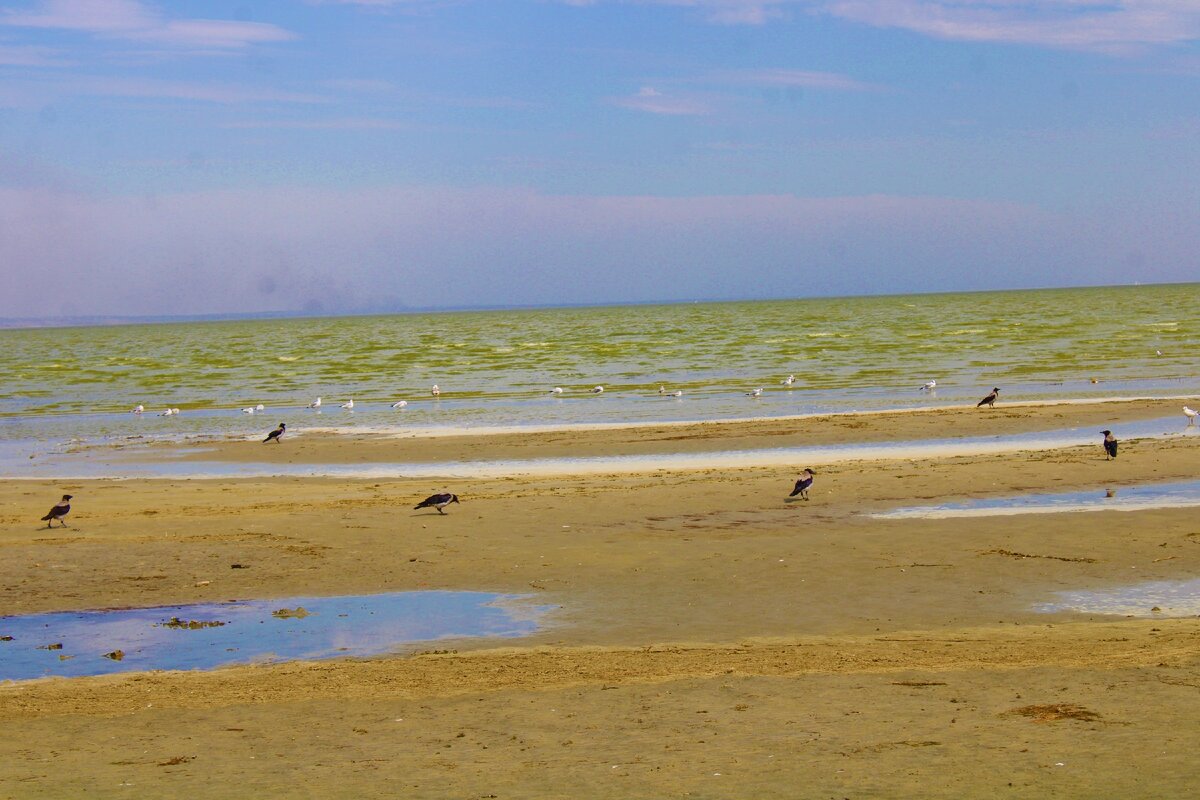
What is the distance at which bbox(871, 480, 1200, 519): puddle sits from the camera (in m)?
16.8

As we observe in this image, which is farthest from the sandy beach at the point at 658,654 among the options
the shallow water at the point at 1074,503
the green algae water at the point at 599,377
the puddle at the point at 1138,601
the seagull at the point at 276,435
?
the green algae water at the point at 599,377

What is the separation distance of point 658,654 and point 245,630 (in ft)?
13.8

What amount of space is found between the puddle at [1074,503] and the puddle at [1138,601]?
14.0 feet

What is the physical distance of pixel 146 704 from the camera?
9289mm

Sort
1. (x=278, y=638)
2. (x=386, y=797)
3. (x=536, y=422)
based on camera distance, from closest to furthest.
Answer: (x=386, y=797)
(x=278, y=638)
(x=536, y=422)

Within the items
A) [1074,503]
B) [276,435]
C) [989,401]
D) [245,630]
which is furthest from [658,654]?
[989,401]

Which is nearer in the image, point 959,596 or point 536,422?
point 959,596

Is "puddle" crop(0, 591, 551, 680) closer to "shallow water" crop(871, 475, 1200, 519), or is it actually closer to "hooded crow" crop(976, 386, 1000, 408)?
"shallow water" crop(871, 475, 1200, 519)

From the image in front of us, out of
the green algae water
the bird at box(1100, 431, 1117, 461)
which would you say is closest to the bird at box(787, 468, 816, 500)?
the bird at box(1100, 431, 1117, 461)

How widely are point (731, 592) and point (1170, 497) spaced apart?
8.15 meters

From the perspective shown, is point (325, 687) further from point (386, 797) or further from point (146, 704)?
point (386, 797)

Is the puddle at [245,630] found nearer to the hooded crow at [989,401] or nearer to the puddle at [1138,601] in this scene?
the puddle at [1138,601]

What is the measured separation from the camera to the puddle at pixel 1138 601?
11398 mm

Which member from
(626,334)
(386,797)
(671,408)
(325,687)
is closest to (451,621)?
(325,687)
